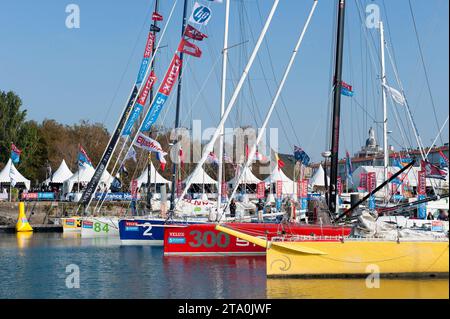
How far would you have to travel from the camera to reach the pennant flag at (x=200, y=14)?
103 ft

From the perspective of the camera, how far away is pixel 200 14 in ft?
104

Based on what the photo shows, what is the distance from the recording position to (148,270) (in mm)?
27312

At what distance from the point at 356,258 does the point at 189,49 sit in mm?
14795

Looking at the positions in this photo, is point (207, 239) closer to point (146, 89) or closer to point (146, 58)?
point (146, 89)

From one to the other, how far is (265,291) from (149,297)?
3497mm

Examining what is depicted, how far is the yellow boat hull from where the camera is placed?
2181 centimetres

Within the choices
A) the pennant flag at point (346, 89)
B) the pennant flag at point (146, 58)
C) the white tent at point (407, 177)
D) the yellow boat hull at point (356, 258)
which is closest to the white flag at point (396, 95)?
the white tent at point (407, 177)

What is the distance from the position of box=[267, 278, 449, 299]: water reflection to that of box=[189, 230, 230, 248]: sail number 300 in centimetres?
845

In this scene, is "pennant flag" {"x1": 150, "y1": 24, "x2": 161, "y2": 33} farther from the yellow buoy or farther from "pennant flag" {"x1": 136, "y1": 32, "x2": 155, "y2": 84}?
the yellow buoy

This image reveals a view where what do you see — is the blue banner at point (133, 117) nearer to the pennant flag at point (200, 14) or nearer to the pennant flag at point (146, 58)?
the pennant flag at point (146, 58)

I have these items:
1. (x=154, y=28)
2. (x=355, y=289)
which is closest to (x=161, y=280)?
(x=355, y=289)

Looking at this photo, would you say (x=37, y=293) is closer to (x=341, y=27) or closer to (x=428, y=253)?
(x=428, y=253)

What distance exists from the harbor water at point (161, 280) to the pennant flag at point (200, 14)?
34.8 feet
